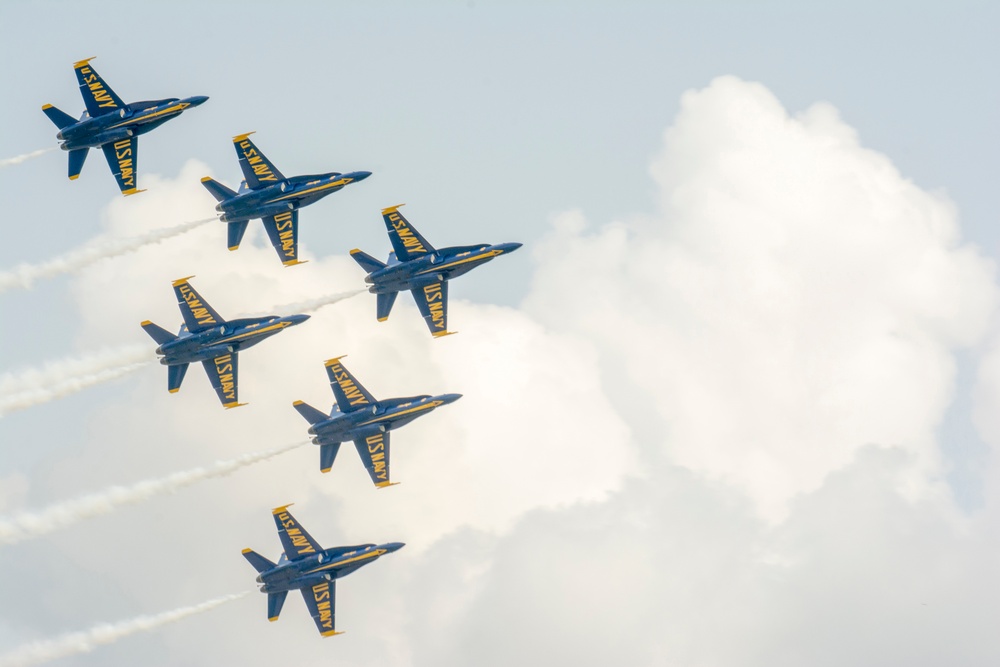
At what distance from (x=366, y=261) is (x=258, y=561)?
24040 mm

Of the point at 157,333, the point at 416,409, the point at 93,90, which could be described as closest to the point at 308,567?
the point at 416,409

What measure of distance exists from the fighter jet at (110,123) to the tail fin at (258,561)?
95.5ft

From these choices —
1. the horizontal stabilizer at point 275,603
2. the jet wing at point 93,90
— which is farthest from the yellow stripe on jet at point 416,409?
the jet wing at point 93,90

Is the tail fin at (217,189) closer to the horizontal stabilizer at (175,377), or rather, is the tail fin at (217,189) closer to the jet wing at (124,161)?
the jet wing at (124,161)

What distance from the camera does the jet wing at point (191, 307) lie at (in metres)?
138

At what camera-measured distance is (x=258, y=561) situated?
138375mm

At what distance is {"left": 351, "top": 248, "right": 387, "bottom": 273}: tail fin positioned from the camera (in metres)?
139

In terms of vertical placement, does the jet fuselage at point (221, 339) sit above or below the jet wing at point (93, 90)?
below

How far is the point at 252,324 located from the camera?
13900 cm

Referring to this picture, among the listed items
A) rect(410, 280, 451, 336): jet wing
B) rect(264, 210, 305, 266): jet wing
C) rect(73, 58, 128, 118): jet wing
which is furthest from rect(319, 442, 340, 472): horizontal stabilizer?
rect(73, 58, 128, 118): jet wing

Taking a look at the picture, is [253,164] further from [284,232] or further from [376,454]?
[376,454]

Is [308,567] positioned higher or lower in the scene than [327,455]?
lower

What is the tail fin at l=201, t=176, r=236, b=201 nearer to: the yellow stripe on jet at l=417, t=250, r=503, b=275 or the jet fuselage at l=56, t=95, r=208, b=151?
the jet fuselage at l=56, t=95, r=208, b=151

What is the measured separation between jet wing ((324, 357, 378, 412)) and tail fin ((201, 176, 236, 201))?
48.0 ft
